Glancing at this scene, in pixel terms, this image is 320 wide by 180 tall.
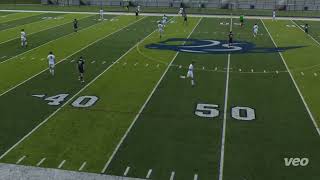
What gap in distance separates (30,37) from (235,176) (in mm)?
28823

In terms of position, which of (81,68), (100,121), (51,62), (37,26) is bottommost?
(100,121)

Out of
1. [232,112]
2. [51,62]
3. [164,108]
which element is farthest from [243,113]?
[51,62]

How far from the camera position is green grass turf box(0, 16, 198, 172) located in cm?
1529

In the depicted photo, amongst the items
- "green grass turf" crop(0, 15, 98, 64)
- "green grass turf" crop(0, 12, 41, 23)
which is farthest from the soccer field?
"green grass turf" crop(0, 12, 41, 23)

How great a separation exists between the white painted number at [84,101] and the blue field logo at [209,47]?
12772 mm

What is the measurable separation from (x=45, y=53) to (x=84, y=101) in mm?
11989

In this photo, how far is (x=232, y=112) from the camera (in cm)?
1966

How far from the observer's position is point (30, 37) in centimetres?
3844

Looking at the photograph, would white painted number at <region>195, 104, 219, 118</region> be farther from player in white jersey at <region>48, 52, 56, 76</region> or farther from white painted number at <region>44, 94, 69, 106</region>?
player in white jersey at <region>48, 52, 56, 76</region>

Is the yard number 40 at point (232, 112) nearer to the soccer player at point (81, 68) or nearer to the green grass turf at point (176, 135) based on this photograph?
the green grass turf at point (176, 135)

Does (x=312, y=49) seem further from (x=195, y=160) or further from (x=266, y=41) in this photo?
(x=195, y=160)

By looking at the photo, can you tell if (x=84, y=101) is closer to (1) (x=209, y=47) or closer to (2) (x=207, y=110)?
(2) (x=207, y=110)

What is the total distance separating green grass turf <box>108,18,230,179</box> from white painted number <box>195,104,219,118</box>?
0.27 meters

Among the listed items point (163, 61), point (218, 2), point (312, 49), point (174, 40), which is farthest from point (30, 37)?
point (218, 2)
